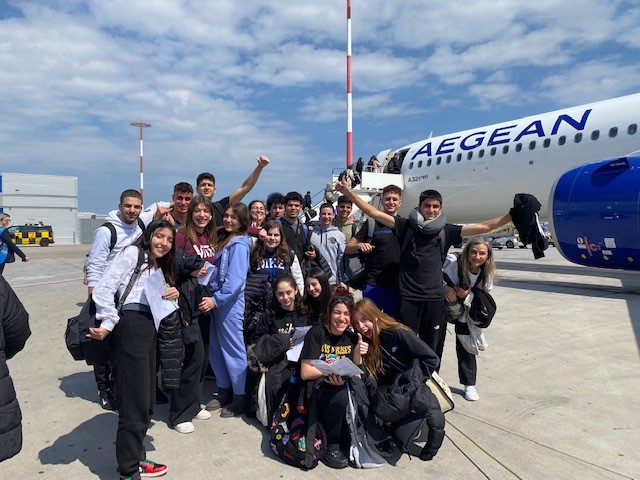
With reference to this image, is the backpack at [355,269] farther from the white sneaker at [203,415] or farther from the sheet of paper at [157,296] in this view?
the sheet of paper at [157,296]

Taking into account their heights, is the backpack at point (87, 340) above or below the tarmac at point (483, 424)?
above

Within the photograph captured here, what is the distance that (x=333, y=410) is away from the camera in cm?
299

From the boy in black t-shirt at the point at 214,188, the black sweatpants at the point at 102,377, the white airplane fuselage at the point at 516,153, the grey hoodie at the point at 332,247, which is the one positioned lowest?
the black sweatpants at the point at 102,377

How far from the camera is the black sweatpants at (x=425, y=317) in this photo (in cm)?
376

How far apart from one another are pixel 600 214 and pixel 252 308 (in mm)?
7061

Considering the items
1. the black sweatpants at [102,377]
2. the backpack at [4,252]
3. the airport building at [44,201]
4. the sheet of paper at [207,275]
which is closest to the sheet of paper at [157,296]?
the sheet of paper at [207,275]

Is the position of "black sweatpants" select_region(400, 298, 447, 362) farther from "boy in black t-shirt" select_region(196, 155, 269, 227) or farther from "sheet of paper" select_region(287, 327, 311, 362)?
"boy in black t-shirt" select_region(196, 155, 269, 227)

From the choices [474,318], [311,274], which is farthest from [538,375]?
[311,274]

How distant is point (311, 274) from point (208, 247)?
0.90 metres

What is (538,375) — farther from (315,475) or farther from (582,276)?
(582,276)

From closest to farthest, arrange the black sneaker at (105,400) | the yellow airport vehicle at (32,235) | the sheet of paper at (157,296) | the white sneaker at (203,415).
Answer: the sheet of paper at (157,296)
the white sneaker at (203,415)
the black sneaker at (105,400)
the yellow airport vehicle at (32,235)

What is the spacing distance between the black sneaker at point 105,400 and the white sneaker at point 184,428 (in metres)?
0.83

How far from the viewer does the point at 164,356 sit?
3020mm

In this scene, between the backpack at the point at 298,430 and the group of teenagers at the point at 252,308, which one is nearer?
the group of teenagers at the point at 252,308
